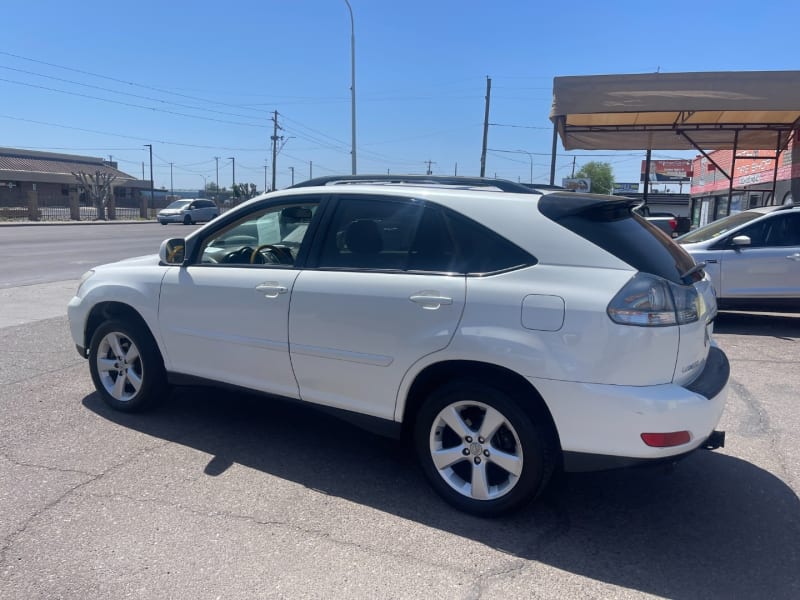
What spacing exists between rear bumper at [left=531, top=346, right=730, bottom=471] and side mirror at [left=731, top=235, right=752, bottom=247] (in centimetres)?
591

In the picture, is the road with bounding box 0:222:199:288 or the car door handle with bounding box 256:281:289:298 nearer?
the car door handle with bounding box 256:281:289:298

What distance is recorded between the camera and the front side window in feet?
14.3

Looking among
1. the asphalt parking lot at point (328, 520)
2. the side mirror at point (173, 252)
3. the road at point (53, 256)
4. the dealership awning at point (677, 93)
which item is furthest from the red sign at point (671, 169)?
the side mirror at point (173, 252)

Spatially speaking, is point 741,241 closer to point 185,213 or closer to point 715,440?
point 715,440

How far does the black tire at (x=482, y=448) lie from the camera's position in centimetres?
324

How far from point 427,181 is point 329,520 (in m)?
2.10

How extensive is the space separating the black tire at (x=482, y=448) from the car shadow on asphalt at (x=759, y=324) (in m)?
6.07

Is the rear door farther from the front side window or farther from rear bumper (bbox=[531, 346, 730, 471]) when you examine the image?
rear bumper (bbox=[531, 346, 730, 471])

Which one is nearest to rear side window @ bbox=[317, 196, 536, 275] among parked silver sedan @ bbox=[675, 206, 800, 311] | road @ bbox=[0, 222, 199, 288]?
parked silver sedan @ bbox=[675, 206, 800, 311]

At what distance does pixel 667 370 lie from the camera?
306cm

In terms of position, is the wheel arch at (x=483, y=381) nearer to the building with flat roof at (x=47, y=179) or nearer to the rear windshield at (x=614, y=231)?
the rear windshield at (x=614, y=231)

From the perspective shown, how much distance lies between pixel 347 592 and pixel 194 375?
2.20 m

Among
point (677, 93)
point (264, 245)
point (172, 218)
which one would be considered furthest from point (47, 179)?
point (264, 245)

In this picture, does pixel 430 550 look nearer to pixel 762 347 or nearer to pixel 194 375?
pixel 194 375
